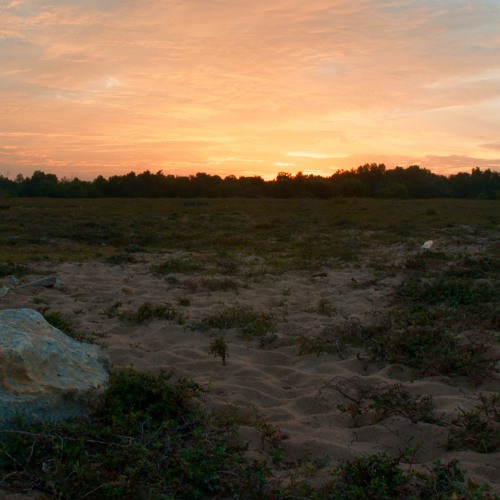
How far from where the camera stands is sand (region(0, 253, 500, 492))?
136 inches

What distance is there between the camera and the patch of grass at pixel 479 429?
10.8 ft

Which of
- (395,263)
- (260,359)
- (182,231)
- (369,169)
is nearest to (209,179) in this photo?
(369,169)

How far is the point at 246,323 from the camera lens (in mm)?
6070

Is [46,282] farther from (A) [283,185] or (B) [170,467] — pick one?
(A) [283,185]

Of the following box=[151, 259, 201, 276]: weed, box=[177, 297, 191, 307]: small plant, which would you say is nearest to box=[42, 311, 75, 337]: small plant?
box=[177, 297, 191, 307]: small plant

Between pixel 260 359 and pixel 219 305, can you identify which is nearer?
pixel 260 359

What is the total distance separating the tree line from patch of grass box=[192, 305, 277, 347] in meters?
42.2

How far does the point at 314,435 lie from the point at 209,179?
53.2m

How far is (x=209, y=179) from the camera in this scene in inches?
2201

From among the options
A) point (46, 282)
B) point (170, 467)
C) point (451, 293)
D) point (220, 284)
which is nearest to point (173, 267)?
point (220, 284)

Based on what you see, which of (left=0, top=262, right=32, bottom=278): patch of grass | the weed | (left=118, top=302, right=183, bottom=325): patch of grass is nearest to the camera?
(left=118, top=302, right=183, bottom=325): patch of grass

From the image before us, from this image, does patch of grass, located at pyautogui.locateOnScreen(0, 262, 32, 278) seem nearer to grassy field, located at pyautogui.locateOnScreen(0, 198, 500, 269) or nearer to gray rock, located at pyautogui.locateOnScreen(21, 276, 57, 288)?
grassy field, located at pyautogui.locateOnScreen(0, 198, 500, 269)

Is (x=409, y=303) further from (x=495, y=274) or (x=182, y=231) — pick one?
(x=182, y=231)

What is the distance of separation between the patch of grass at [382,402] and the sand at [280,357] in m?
0.06
